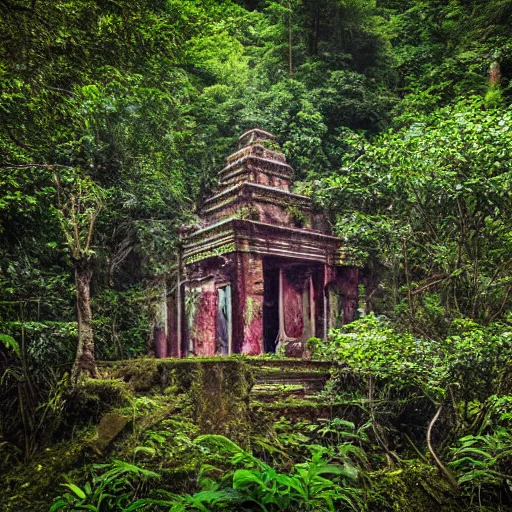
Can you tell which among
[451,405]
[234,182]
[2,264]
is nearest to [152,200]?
[234,182]

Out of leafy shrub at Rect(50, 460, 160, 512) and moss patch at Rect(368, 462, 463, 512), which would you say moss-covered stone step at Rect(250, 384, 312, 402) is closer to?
leafy shrub at Rect(50, 460, 160, 512)

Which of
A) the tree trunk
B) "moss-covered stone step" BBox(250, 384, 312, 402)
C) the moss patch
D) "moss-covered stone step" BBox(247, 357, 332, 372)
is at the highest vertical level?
the tree trunk

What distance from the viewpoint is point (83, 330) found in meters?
6.07

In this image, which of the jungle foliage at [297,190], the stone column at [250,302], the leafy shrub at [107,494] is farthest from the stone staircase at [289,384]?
the leafy shrub at [107,494]

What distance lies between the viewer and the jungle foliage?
410 centimetres

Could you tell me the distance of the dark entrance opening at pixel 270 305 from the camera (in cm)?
1182

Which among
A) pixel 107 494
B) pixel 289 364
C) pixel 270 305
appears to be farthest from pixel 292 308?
pixel 107 494

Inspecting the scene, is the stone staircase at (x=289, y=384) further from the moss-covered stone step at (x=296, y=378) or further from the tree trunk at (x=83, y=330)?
the tree trunk at (x=83, y=330)

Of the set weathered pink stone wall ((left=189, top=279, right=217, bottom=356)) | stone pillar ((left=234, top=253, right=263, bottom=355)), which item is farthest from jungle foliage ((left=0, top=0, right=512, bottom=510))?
stone pillar ((left=234, top=253, right=263, bottom=355))

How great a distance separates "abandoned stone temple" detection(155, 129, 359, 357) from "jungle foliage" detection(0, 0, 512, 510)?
68 centimetres

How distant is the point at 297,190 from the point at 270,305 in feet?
9.43

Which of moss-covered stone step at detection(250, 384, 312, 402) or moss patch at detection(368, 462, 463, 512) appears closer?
moss patch at detection(368, 462, 463, 512)

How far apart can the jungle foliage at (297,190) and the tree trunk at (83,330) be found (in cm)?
2

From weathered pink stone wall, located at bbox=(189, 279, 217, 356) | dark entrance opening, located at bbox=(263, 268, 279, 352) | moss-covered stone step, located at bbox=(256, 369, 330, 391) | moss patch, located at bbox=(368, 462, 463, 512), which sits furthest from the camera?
dark entrance opening, located at bbox=(263, 268, 279, 352)
